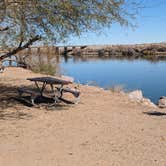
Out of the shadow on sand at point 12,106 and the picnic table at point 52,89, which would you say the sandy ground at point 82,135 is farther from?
the picnic table at point 52,89

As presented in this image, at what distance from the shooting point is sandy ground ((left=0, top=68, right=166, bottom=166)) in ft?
26.0

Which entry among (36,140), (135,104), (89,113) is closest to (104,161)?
(36,140)

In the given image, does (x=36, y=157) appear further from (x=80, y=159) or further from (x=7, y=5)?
(x=7, y=5)

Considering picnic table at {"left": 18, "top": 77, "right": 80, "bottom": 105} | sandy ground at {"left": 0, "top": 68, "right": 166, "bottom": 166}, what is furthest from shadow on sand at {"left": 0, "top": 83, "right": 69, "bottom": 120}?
picnic table at {"left": 18, "top": 77, "right": 80, "bottom": 105}

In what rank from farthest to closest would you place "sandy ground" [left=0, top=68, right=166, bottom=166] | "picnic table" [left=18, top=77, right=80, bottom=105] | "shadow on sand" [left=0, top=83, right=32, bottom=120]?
"picnic table" [left=18, top=77, right=80, bottom=105] < "shadow on sand" [left=0, top=83, right=32, bottom=120] < "sandy ground" [left=0, top=68, right=166, bottom=166]

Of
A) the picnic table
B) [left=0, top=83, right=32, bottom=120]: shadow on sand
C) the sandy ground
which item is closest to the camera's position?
the sandy ground

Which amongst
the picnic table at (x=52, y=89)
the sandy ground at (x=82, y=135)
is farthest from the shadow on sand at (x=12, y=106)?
the picnic table at (x=52, y=89)

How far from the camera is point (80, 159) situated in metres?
7.89

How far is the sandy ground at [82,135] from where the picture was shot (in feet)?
26.0

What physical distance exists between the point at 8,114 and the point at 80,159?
4862mm

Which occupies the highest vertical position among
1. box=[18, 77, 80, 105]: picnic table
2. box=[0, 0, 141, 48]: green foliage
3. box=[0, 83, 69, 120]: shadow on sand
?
box=[0, 0, 141, 48]: green foliage

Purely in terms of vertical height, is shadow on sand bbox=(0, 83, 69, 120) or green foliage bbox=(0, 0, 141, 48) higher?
green foliage bbox=(0, 0, 141, 48)

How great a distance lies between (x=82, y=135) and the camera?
9.85 metres

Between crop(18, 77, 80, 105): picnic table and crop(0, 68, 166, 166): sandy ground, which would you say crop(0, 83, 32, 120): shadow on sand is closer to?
crop(0, 68, 166, 166): sandy ground
